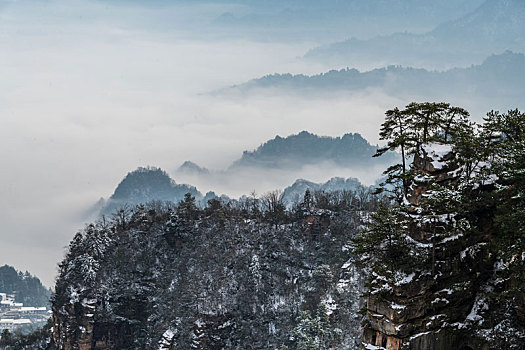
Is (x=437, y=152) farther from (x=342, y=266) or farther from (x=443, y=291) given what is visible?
(x=342, y=266)

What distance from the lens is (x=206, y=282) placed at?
11444 centimetres

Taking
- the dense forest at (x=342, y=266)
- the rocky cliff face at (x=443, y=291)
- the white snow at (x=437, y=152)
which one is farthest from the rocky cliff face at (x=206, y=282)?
the white snow at (x=437, y=152)

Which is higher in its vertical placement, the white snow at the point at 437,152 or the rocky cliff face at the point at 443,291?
the white snow at the point at 437,152

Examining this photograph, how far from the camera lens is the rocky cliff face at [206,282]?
107 metres

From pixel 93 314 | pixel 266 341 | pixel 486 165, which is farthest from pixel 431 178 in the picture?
pixel 93 314

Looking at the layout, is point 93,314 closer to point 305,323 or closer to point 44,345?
point 44,345

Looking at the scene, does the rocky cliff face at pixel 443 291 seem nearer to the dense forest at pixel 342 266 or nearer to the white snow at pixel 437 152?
the dense forest at pixel 342 266

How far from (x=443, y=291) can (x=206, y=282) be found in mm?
69235

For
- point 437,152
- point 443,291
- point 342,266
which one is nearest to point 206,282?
point 342,266

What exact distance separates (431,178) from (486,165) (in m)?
4.60

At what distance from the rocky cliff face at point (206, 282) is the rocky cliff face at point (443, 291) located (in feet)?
157

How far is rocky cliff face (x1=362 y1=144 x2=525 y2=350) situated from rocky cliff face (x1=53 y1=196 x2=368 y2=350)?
4782 cm

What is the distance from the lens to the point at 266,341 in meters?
105

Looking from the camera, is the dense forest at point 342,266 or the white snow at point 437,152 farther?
the white snow at point 437,152
